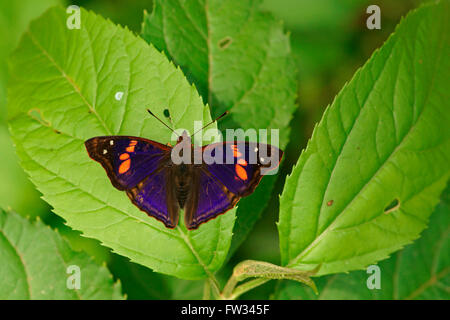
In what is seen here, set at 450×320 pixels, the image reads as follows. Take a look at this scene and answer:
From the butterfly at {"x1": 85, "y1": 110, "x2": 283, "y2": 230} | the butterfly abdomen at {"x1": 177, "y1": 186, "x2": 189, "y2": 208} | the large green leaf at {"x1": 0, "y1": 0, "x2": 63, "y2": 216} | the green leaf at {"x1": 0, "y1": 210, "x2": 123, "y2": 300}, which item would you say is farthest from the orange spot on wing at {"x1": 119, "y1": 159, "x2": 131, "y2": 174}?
the large green leaf at {"x1": 0, "y1": 0, "x2": 63, "y2": 216}

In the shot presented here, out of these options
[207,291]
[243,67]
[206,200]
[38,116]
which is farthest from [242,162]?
[38,116]

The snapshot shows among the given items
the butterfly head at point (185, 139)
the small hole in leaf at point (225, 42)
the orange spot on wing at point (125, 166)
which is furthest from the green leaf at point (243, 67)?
the orange spot on wing at point (125, 166)

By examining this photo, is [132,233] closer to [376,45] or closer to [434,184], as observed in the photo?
[434,184]

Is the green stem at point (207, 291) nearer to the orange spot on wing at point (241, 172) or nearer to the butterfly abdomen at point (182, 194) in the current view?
the butterfly abdomen at point (182, 194)

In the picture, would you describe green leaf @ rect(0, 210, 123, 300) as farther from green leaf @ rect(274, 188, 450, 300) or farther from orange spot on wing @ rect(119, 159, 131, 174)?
green leaf @ rect(274, 188, 450, 300)

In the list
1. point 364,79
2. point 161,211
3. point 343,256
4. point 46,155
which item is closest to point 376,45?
point 364,79
